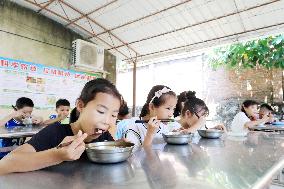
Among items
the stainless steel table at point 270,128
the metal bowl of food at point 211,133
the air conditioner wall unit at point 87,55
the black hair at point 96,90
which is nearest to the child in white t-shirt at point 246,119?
the stainless steel table at point 270,128

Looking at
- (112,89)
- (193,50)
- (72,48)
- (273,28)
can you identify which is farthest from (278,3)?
(72,48)

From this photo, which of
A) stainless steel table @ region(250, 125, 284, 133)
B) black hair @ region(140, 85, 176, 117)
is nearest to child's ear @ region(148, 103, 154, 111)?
black hair @ region(140, 85, 176, 117)

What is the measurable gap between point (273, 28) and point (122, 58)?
4.33 metres

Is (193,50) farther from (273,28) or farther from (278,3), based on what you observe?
(278,3)

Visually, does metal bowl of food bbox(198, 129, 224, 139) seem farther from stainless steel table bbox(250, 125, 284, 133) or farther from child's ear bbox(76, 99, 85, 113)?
stainless steel table bbox(250, 125, 284, 133)

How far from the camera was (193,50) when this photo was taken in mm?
6559

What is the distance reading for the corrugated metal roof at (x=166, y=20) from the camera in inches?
193

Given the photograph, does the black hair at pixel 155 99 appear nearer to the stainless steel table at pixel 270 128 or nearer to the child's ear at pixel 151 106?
the child's ear at pixel 151 106

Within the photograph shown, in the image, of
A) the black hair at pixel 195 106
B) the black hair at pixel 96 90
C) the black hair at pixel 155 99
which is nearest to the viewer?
the black hair at pixel 96 90

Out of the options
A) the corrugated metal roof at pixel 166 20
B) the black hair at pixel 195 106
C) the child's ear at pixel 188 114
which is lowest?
the child's ear at pixel 188 114

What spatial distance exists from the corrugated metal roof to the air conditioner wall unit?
0.35 metres

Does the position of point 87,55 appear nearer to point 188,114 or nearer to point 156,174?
point 188,114

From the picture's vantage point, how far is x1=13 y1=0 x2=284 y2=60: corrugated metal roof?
4892 mm

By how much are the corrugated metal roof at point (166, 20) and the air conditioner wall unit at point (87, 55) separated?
1.14 ft
